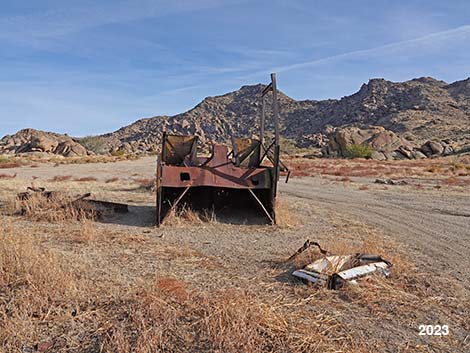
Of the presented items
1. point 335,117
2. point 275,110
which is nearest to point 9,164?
point 275,110

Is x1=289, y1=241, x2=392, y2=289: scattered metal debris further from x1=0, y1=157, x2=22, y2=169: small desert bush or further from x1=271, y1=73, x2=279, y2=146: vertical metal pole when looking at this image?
x1=0, y1=157, x2=22, y2=169: small desert bush

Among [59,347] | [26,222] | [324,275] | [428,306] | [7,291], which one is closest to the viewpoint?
[59,347]

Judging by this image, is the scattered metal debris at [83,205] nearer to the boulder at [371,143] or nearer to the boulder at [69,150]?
the boulder at [371,143]

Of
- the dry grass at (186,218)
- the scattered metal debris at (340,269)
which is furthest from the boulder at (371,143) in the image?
the scattered metal debris at (340,269)

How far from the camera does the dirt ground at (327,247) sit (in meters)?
4.38

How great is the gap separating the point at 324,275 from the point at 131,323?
2.53 meters

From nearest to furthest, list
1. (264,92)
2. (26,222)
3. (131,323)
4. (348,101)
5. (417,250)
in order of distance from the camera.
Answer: (131,323) < (417,250) < (26,222) < (264,92) < (348,101)

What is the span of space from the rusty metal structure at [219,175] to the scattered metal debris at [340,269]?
3.64m

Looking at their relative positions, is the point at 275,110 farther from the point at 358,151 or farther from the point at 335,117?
the point at 335,117

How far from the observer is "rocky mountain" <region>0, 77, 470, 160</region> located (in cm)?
9288

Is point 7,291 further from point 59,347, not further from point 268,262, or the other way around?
point 268,262

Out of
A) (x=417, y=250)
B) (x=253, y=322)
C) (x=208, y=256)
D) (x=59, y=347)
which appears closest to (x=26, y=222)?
(x=208, y=256)

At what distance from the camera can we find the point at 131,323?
3.96 metres

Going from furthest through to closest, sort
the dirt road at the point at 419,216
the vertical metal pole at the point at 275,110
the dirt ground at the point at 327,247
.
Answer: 1. the vertical metal pole at the point at 275,110
2. the dirt road at the point at 419,216
3. the dirt ground at the point at 327,247
